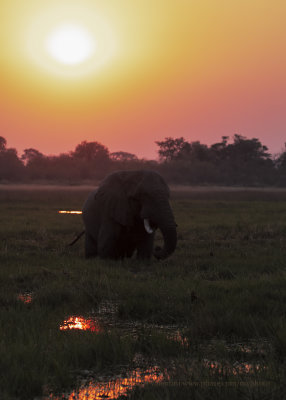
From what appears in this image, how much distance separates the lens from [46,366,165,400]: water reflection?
4195 millimetres

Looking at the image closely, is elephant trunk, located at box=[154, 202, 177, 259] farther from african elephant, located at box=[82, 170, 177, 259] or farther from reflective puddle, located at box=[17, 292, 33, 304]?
reflective puddle, located at box=[17, 292, 33, 304]

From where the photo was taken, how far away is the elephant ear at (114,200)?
35.2 ft

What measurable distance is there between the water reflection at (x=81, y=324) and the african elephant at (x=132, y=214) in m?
3.76

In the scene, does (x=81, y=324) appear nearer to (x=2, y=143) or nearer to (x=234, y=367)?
(x=234, y=367)

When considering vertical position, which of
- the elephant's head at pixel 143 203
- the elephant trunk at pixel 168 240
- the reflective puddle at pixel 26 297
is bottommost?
the reflective puddle at pixel 26 297

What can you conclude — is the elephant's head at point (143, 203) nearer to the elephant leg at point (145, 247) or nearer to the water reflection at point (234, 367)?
the elephant leg at point (145, 247)

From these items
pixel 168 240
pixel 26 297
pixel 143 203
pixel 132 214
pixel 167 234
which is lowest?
pixel 26 297

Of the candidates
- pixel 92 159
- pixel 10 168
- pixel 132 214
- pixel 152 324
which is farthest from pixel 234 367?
pixel 92 159

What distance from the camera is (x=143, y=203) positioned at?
10.6 metres

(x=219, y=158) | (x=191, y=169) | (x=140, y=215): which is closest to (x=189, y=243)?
(x=140, y=215)

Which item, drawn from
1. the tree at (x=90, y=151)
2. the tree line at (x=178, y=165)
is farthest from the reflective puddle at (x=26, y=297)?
the tree at (x=90, y=151)

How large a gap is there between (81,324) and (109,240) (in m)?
4.69

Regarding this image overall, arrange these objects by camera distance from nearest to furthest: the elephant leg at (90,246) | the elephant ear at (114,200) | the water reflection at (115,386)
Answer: the water reflection at (115,386)
the elephant ear at (114,200)
the elephant leg at (90,246)

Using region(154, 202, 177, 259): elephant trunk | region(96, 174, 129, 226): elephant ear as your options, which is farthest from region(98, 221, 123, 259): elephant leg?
region(154, 202, 177, 259): elephant trunk
